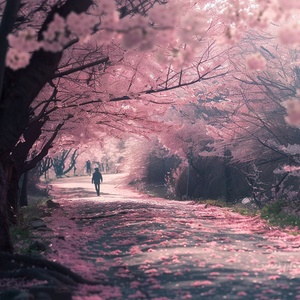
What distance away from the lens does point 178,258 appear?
10.0m

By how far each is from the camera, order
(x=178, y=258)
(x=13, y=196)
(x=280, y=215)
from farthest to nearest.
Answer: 1. (x=280, y=215)
2. (x=13, y=196)
3. (x=178, y=258)

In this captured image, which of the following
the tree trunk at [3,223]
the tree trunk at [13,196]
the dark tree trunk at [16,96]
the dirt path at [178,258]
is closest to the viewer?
the dirt path at [178,258]

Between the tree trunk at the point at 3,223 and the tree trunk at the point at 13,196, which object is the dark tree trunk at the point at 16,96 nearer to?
the tree trunk at the point at 3,223

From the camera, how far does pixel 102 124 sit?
21.1 meters

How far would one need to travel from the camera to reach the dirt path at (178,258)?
24.8ft

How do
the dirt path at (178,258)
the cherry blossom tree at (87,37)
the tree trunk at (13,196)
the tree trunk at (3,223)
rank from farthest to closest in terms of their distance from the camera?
the tree trunk at (13,196), the tree trunk at (3,223), the dirt path at (178,258), the cherry blossom tree at (87,37)

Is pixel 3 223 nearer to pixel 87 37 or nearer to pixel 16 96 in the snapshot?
pixel 16 96

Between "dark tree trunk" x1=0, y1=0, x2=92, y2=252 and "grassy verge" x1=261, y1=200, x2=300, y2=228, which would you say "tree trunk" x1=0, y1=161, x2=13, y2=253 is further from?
"grassy verge" x1=261, y1=200, x2=300, y2=228

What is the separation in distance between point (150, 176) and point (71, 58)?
33.5 m

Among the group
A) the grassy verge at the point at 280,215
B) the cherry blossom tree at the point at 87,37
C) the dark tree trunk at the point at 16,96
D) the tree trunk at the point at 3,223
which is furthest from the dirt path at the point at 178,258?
the cherry blossom tree at the point at 87,37

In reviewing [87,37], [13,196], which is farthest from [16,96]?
[13,196]

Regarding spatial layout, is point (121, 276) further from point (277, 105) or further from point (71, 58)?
point (277, 105)

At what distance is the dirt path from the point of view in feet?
24.8

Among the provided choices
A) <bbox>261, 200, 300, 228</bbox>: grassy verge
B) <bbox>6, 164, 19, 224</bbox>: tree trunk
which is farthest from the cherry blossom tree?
<bbox>261, 200, 300, 228</bbox>: grassy verge
